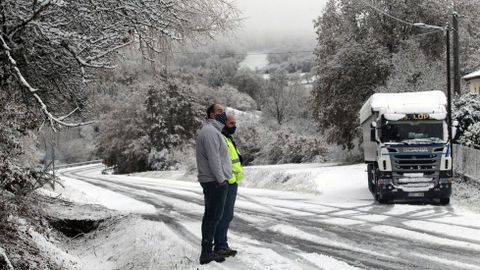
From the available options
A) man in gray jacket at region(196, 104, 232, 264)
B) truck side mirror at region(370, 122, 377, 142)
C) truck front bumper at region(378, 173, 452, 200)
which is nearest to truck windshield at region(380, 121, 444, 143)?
truck side mirror at region(370, 122, 377, 142)

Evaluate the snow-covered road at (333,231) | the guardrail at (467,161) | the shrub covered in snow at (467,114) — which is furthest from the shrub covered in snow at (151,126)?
the snow-covered road at (333,231)

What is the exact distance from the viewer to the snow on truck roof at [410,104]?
56.4 ft

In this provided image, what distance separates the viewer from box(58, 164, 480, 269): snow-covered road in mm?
8027

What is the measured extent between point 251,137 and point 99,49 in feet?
151

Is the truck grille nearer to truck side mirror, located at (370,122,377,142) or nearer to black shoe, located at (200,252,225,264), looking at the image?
truck side mirror, located at (370,122,377,142)

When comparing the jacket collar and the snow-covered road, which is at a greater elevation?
the jacket collar

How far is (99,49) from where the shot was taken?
9273 millimetres

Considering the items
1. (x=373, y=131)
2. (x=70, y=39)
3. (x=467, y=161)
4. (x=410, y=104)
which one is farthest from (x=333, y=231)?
(x=467, y=161)

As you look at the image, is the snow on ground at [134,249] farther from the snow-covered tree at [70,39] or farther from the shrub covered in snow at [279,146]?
the shrub covered in snow at [279,146]

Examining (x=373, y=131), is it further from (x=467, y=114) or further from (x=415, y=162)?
(x=467, y=114)

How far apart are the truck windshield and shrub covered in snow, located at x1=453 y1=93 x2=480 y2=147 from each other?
5.81 m

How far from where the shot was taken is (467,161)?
2092cm

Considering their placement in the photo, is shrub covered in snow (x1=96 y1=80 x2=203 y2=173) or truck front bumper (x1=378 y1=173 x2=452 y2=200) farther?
shrub covered in snow (x1=96 y1=80 x2=203 y2=173)

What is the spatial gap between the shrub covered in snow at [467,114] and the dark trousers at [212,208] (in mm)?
17285
